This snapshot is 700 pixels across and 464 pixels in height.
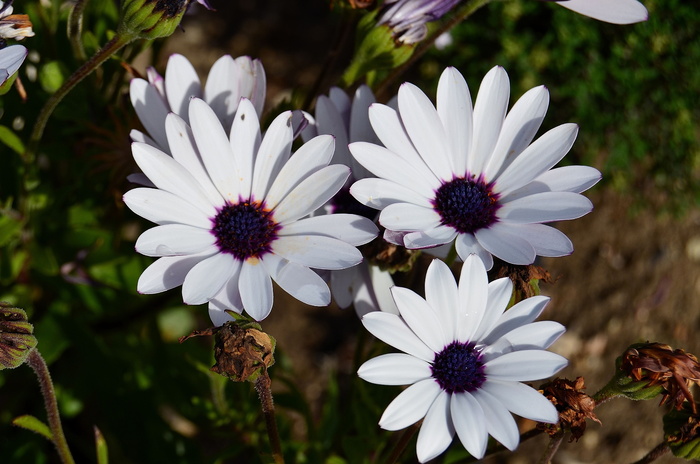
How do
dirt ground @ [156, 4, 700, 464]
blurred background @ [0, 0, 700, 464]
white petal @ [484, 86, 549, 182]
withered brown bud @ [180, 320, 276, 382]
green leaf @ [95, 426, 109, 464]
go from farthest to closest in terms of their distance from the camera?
dirt ground @ [156, 4, 700, 464], blurred background @ [0, 0, 700, 464], green leaf @ [95, 426, 109, 464], white petal @ [484, 86, 549, 182], withered brown bud @ [180, 320, 276, 382]

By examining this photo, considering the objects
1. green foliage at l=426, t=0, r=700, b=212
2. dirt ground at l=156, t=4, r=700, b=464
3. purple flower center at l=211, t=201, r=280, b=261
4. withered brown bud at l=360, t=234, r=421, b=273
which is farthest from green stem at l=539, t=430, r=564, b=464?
green foliage at l=426, t=0, r=700, b=212

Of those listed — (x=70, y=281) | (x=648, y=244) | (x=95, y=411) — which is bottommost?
(x=95, y=411)

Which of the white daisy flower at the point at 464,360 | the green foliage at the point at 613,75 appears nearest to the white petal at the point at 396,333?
the white daisy flower at the point at 464,360

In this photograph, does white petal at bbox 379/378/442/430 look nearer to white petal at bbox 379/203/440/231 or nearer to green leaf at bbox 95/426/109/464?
white petal at bbox 379/203/440/231

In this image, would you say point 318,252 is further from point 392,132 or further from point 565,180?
point 565,180

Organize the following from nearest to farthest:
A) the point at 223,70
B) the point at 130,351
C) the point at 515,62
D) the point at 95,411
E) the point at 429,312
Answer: the point at 429,312
the point at 223,70
the point at 130,351
the point at 95,411
the point at 515,62

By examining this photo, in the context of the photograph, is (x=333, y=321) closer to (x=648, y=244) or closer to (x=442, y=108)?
(x=648, y=244)

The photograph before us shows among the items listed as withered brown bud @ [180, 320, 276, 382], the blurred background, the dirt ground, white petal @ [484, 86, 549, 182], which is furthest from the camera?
the dirt ground

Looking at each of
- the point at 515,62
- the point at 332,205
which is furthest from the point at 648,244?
the point at 332,205
